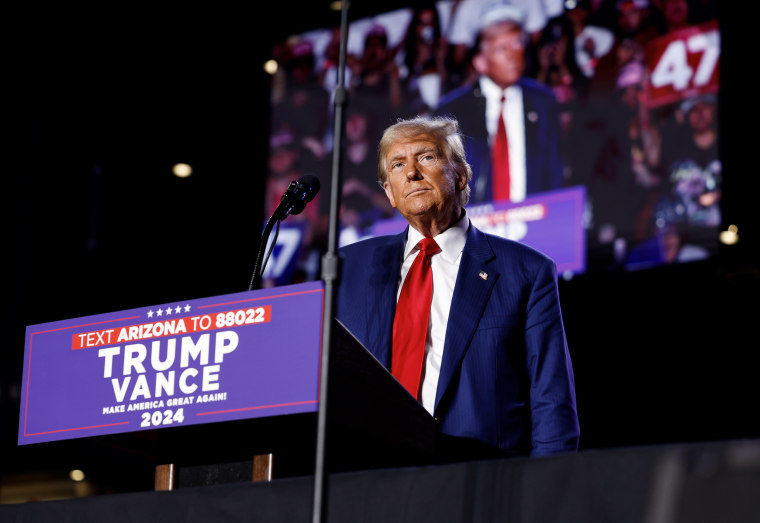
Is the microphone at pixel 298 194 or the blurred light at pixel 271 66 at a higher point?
the blurred light at pixel 271 66

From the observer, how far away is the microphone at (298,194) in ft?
6.70

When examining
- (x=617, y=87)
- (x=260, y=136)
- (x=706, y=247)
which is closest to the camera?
(x=706, y=247)

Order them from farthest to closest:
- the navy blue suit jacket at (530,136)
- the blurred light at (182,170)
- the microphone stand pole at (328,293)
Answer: the blurred light at (182,170)
the navy blue suit jacket at (530,136)
the microphone stand pole at (328,293)

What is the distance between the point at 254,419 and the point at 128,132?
18.8 ft

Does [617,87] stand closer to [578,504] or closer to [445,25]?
[445,25]

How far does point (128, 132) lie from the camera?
7.07 m

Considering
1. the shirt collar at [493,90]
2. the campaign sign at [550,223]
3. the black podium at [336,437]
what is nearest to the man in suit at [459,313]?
the black podium at [336,437]

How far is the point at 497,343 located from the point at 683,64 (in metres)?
3.46

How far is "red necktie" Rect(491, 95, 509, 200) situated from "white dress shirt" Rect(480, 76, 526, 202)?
0.02m

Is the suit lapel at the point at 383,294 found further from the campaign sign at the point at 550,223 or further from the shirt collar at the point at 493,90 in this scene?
the shirt collar at the point at 493,90

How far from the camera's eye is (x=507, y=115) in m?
5.51

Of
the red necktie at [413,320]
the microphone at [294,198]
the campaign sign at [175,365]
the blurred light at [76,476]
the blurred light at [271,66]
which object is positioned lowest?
the campaign sign at [175,365]

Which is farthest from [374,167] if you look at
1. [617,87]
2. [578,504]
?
[578,504]

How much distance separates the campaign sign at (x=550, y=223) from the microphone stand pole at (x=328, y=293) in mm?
3695
